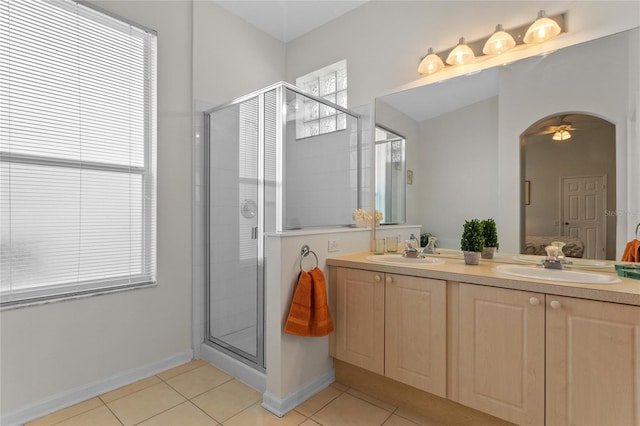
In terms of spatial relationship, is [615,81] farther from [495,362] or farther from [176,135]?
[176,135]

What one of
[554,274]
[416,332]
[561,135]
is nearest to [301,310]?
[416,332]

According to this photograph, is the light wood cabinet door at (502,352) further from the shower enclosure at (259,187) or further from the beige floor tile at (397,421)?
the shower enclosure at (259,187)

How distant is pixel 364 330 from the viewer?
192 centimetres

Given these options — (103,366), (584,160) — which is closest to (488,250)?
(584,160)

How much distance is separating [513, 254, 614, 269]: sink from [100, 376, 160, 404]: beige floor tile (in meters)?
2.47

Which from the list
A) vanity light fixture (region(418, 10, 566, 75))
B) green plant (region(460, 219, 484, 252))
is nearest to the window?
vanity light fixture (region(418, 10, 566, 75))

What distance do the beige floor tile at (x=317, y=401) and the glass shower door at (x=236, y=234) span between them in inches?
15.0

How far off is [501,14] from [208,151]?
7.34 ft

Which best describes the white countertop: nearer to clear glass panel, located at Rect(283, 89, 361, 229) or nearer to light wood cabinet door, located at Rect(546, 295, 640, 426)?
light wood cabinet door, located at Rect(546, 295, 640, 426)

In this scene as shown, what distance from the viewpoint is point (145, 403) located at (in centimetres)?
190

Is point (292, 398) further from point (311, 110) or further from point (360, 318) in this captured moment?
point (311, 110)

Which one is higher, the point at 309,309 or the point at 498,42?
the point at 498,42

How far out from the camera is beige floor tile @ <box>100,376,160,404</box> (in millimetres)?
1955

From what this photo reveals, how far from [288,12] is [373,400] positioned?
3.13 metres
